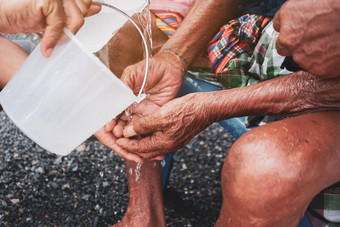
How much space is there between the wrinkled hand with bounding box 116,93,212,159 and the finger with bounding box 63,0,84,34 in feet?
1.34

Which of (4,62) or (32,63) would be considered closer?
(32,63)

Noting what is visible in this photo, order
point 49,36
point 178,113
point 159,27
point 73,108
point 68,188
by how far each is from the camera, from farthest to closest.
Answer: point 68,188, point 159,27, point 178,113, point 73,108, point 49,36

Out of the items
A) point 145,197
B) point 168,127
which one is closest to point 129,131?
point 168,127

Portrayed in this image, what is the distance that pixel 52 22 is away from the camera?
2.87 feet

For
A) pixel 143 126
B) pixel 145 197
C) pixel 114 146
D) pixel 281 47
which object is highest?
pixel 281 47

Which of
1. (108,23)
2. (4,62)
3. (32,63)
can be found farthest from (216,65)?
(4,62)

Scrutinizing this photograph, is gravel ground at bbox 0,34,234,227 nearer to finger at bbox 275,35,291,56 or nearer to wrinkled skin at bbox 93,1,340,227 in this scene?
wrinkled skin at bbox 93,1,340,227

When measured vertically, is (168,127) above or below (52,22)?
below

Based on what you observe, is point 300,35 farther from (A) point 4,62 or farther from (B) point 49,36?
(A) point 4,62

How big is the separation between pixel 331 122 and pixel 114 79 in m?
0.58

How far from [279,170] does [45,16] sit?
69 cm

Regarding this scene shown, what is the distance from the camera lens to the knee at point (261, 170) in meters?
0.83

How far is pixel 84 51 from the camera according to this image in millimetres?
896

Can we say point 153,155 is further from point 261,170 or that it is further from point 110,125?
point 261,170
